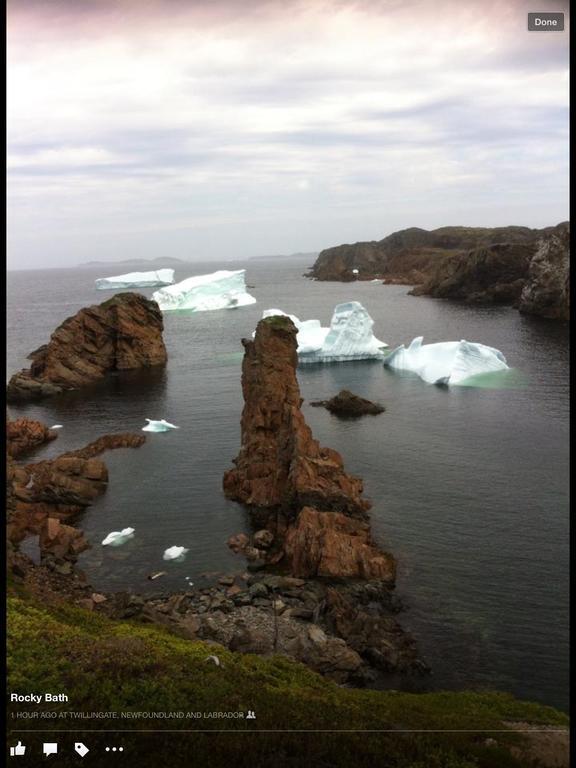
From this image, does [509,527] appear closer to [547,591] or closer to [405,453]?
[547,591]

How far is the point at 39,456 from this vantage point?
41188 millimetres

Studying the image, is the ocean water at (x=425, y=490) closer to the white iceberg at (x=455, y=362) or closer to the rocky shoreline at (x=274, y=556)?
the rocky shoreline at (x=274, y=556)

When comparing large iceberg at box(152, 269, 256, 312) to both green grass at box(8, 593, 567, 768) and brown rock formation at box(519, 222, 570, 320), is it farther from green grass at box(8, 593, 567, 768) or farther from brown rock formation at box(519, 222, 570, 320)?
green grass at box(8, 593, 567, 768)

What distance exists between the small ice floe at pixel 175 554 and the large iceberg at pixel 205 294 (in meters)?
92.5

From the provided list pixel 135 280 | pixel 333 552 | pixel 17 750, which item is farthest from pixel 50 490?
pixel 135 280

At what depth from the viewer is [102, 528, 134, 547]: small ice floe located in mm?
28852

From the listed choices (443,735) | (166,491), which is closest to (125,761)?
(443,735)

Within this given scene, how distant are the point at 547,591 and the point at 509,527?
4.86m

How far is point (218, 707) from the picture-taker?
9.68m

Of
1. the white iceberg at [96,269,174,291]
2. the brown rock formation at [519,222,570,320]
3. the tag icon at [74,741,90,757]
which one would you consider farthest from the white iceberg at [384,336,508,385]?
the white iceberg at [96,269,174,291]

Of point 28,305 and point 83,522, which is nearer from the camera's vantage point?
point 83,522

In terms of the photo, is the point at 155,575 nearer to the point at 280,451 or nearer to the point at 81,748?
the point at 280,451

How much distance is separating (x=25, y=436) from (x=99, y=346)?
2377 cm

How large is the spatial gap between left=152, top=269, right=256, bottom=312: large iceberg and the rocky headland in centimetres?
3518
